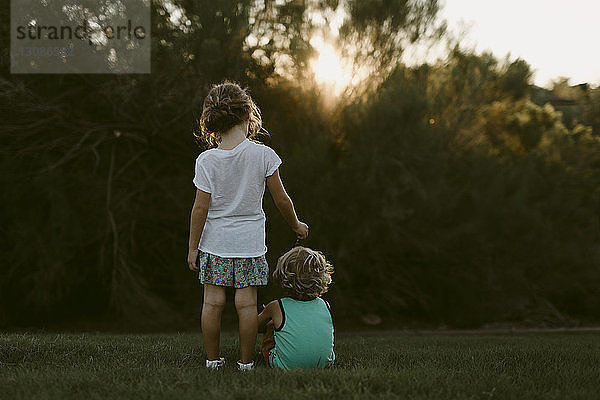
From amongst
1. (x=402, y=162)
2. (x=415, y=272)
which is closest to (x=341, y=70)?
(x=402, y=162)

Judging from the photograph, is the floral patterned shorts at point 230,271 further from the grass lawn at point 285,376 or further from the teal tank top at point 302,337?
the grass lawn at point 285,376

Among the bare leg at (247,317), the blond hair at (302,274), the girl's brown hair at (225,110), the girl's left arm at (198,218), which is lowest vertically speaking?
the bare leg at (247,317)

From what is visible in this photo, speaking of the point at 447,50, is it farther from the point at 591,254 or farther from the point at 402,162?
the point at 591,254

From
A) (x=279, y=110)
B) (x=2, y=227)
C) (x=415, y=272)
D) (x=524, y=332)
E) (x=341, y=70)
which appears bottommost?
(x=524, y=332)

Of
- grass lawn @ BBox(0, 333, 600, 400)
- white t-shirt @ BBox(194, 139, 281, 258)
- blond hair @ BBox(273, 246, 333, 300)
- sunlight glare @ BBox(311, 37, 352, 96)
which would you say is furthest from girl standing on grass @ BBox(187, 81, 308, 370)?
sunlight glare @ BBox(311, 37, 352, 96)

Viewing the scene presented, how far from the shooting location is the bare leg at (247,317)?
3191mm

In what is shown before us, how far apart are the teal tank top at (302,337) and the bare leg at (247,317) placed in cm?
15

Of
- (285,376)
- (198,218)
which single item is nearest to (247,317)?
(285,376)

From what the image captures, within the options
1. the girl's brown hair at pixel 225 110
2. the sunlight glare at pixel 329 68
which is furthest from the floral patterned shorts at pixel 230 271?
the sunlight glare at pixel 329 68

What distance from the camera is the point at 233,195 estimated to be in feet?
10.6

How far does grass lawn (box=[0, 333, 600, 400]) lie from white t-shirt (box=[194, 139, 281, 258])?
63 cm

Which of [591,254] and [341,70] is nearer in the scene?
[341,70]

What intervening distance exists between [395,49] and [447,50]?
0.77m

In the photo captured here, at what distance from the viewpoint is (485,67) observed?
29.0ft
